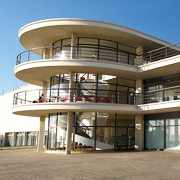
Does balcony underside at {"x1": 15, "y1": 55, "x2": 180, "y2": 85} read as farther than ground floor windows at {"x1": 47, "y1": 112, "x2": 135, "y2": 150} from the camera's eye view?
No

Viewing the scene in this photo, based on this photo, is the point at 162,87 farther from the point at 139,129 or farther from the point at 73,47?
the point at 73,47

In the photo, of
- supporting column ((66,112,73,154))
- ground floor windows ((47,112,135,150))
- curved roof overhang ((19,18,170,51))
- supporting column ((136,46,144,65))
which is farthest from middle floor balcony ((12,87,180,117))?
curved roof overhang ((19,18,170,51))

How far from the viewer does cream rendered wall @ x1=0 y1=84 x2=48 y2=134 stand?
3857cm

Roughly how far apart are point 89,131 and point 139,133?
4607 mm

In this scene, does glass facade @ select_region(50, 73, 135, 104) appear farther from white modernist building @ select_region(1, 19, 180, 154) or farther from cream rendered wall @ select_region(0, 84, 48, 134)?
cream rendered wall @ select_region(0, 84, 48, 134)

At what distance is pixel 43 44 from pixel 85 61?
18.1ft

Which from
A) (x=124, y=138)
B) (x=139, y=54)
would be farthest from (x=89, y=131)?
(x=139, y=54)

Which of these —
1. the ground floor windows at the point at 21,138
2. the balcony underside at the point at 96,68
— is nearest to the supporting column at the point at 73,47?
the balcony underside at the point at 96,68

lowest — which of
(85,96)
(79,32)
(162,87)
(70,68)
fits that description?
(85,96)

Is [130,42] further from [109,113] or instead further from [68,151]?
[68,151]

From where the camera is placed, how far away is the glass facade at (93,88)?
2002 centimetres

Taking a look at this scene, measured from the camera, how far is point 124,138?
21438mm

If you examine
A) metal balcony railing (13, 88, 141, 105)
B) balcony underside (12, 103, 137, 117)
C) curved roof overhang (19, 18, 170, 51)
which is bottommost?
balcony underside (12, 103, 137, 117)

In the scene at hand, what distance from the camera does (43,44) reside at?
2284 centimetres
